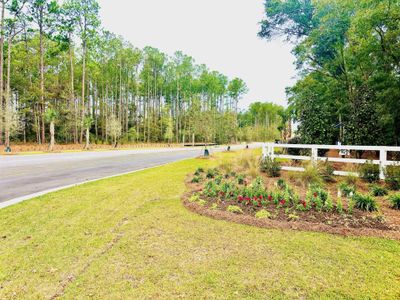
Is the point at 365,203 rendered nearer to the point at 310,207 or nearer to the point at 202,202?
the point at 310,207

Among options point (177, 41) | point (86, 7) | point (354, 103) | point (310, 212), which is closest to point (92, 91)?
point (86, 7)

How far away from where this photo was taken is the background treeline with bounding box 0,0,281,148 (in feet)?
77.8

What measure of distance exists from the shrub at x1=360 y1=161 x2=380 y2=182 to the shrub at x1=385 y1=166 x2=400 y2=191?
28 cm

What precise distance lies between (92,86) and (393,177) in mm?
43432

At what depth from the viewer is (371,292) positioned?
2137mm

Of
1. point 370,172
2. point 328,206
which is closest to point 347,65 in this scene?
point 370,172

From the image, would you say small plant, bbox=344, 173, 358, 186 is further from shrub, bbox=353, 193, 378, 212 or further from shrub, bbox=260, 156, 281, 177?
shrub, bbox=353, 193, 378, 212

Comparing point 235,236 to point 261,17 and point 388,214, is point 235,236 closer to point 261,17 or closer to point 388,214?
point 388,214

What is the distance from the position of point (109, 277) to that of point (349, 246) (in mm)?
3003

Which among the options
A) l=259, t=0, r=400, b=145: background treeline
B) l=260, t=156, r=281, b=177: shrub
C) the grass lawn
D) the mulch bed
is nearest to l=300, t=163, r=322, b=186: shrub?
l=260, t=156, r=281, b=177: shrub

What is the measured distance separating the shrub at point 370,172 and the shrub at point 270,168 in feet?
8.09

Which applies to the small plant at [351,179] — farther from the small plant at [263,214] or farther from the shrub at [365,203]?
the small plant at [263,214]

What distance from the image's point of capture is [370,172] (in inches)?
269

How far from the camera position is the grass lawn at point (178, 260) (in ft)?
7.28
